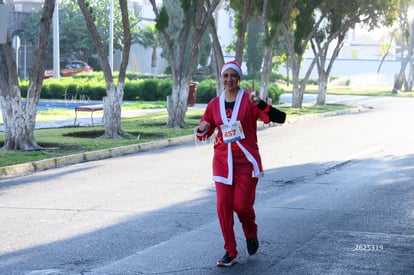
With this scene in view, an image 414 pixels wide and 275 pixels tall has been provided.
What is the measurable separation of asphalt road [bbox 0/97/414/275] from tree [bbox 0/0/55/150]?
174cm

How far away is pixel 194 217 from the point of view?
9.79 meters

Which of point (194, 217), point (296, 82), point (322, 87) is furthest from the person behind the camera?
point (322, 87)

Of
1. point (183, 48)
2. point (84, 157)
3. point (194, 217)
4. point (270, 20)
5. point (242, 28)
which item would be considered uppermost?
point (270, 20)

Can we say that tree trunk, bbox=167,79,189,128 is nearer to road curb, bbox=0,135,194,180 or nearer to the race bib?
road curb, bbox=0,135,194,180

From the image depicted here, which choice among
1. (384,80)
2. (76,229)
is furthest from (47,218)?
(384,80)

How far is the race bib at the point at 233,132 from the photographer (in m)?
7.30

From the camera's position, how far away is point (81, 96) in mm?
40906

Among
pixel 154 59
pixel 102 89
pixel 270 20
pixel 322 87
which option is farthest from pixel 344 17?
pixel 154 59

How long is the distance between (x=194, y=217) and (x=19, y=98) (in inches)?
306

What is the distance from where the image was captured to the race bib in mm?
7297

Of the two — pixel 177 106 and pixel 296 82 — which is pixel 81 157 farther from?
pixel 296 82

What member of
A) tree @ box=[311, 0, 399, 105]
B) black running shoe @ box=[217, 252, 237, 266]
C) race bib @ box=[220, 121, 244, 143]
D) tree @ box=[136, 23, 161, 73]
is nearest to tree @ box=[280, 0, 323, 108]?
tree @ box=[311, 0, 399, 105]

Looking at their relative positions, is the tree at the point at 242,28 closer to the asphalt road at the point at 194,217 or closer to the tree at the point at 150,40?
the asphalt road at the point at 194,217

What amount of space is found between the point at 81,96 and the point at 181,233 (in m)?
32.7
